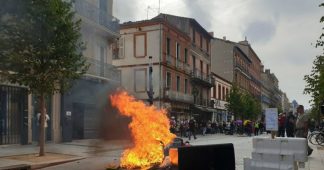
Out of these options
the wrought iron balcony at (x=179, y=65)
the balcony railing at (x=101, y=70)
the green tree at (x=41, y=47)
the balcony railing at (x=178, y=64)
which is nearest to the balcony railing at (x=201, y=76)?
the balcony railing at (x=178, y=64)

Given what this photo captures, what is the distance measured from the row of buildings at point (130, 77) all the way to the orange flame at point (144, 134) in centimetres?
149

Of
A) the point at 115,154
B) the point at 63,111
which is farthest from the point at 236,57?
the point at 115,154

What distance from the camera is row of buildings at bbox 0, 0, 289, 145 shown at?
55.9ft

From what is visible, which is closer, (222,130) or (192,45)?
(222,130)

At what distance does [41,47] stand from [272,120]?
8485 mm

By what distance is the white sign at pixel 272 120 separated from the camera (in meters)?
15.8

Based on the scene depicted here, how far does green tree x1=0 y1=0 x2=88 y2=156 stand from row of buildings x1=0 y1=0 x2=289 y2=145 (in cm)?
115

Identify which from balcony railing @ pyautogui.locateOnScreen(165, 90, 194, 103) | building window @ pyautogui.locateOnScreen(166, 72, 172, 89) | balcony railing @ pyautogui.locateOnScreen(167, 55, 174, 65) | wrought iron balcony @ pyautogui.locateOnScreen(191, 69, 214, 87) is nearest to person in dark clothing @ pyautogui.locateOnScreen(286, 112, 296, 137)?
balcony railing @ pyautogui.locateOnScreen(165, 90, 194, 103)

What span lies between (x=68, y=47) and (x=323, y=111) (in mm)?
8703

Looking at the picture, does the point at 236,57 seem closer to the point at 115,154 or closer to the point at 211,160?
the point at 115,154

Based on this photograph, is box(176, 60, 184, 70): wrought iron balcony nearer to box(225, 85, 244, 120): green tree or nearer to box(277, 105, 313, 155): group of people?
box(225, 85, 244, 120): green tree

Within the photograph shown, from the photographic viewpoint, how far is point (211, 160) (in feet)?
24.0

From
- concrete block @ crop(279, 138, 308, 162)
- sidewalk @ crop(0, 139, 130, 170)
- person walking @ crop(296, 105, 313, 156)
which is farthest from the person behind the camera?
person walking @ crop(296, 105, 313, 156)

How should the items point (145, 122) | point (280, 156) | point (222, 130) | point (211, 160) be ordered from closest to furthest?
point (211, 160), point (280, 156), point (145, 122), point (222, 130)
